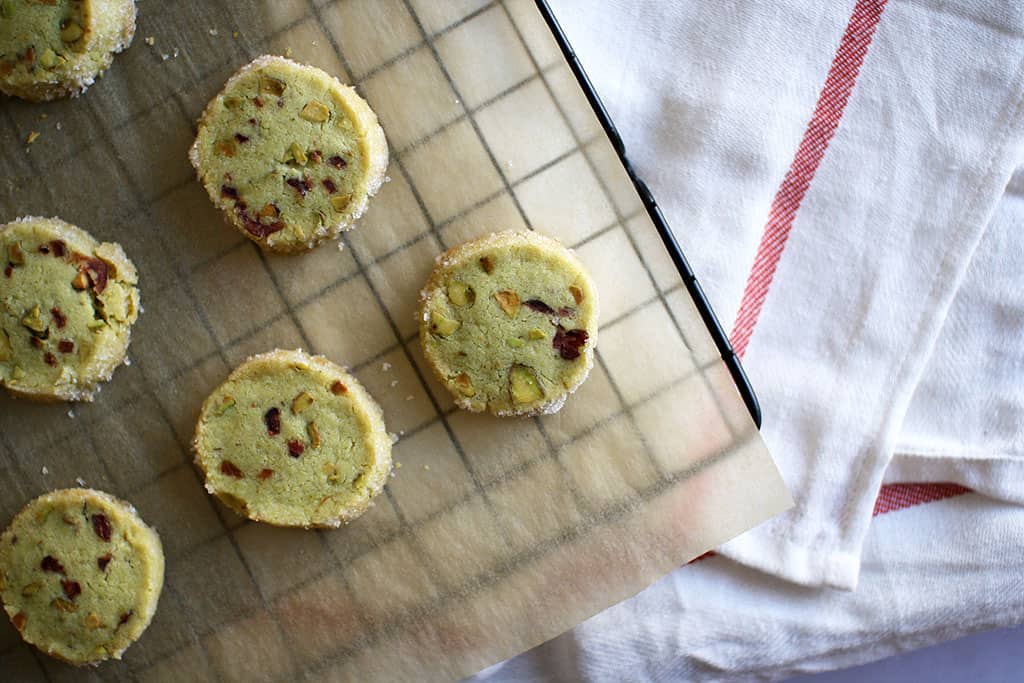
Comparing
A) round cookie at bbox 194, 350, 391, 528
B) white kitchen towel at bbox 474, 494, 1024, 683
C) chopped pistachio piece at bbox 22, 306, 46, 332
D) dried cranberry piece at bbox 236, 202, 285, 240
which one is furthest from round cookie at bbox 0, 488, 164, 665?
white kitchen towel at bbox 474, 494, 1024, 683

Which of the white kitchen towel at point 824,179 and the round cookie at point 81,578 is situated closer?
the round cookie at point 81,578

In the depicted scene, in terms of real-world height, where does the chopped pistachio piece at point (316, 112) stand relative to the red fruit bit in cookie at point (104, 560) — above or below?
above

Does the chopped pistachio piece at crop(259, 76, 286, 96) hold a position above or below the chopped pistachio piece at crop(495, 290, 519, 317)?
above

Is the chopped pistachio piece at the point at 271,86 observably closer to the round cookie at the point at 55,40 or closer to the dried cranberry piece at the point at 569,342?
the round cookie at the point at 55,40

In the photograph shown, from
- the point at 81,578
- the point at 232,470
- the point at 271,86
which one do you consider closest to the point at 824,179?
the point at 271,86

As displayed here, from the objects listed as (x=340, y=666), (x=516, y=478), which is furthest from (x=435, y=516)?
(x=340, y=666)

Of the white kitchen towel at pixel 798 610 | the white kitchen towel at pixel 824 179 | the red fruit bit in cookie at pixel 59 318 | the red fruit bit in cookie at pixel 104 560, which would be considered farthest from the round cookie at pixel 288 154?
the white kitchen towel at pixel 798 610

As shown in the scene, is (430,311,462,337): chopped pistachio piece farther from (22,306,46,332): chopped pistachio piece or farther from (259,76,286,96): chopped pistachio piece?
(22,306,46,332): chopped pistachio piece
